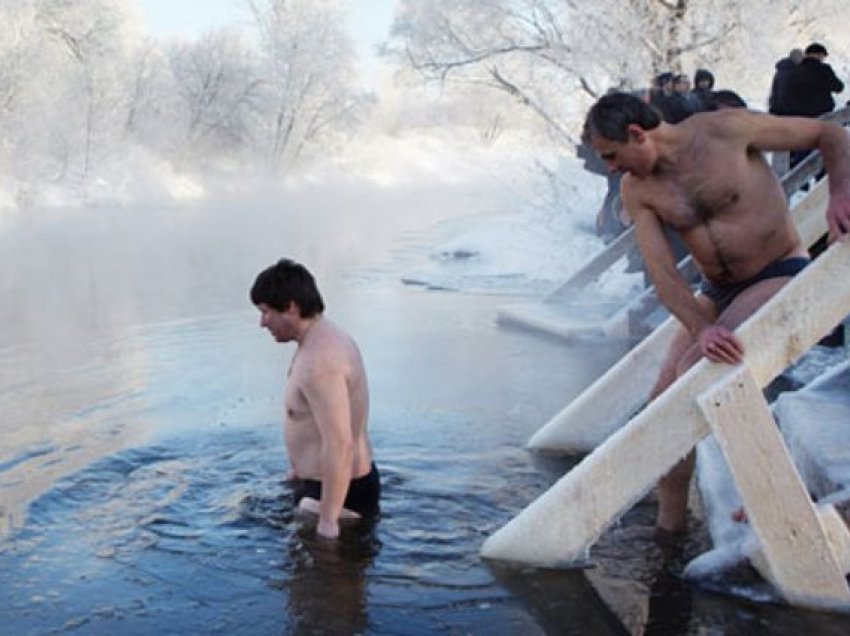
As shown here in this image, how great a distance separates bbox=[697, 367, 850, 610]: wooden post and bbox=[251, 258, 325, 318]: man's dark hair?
1.70m

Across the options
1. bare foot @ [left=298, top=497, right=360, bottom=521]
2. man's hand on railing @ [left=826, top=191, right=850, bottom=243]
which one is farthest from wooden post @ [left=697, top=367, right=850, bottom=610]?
bare foot @ [left=298, top=497, right=360, bottom=521]

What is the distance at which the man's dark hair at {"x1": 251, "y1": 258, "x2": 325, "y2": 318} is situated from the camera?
466 cm

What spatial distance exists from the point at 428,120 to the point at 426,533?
55.1 metres

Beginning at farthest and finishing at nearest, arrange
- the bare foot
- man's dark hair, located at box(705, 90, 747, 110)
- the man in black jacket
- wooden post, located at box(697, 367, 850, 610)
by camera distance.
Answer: the man in black jacket < man's dark hair, located at box(705, 90, 747, 110) < the bare foot < wooden post, located at box(697, 367, 850, 610)

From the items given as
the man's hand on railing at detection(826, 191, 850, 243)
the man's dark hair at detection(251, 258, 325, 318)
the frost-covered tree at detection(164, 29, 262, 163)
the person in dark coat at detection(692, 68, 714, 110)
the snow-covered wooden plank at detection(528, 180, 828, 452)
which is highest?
the frost-covered tree at detection(164, 29, 262, 163)

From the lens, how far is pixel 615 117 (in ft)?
13.0

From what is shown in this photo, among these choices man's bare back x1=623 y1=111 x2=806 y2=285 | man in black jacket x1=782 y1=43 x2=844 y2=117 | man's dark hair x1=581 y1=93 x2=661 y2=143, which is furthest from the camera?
man in black jacket x1=782 y1=43 x2=844 y2=117

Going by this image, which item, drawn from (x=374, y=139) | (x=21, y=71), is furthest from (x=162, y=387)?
(x=374, y=139)

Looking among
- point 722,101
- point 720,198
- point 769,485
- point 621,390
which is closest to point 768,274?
point 720,198

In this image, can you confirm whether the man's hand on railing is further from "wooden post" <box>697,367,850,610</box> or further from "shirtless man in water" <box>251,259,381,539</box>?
"shirtless man in water" <box>251,259,381,539</box>

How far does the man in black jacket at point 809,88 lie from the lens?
961 centimetres

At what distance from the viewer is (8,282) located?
14.6m

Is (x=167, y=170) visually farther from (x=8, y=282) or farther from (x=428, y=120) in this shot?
(x=8, y=282)

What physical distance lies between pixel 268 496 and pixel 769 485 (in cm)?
256
